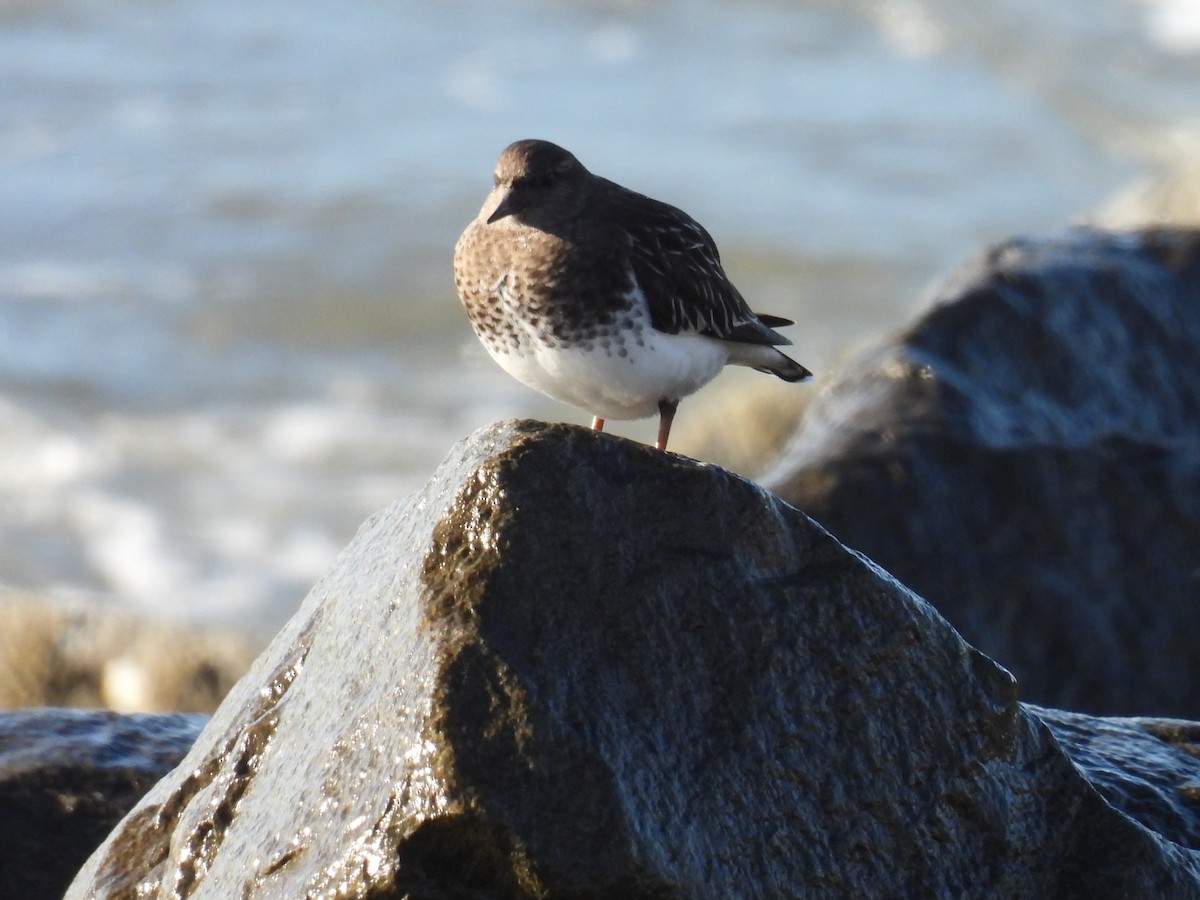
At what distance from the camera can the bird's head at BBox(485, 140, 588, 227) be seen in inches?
182

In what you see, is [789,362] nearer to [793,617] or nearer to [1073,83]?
[793,617]

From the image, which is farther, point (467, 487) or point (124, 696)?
point (124, 696)

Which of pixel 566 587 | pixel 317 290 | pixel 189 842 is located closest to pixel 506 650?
pixel 566 587

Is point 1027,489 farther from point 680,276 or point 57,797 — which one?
point 57,797

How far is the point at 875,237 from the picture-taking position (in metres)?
17.7

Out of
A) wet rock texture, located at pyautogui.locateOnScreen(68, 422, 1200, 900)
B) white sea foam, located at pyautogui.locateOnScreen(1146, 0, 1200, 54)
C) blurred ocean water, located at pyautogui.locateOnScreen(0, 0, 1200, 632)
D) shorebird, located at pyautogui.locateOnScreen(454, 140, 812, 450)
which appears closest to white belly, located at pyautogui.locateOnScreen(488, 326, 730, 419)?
shorebird, located at pyautogui.locateOnScreen(454, 140, 812, 450)

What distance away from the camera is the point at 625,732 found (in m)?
3.03

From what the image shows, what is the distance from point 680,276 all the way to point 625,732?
1930mm

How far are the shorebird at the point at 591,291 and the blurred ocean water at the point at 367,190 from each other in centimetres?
599

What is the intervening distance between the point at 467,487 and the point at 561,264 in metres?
1.34

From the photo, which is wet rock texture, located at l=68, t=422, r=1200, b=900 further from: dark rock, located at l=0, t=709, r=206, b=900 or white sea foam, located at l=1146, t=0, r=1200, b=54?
white sea foam, located at l=1146, t=0, r=1200, b=54

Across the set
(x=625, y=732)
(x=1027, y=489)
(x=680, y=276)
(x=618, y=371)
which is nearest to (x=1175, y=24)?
(x=1027, y=489)

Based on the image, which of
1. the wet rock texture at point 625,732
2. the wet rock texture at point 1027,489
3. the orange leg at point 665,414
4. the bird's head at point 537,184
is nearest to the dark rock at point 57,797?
the wet rock texture at point 625,732

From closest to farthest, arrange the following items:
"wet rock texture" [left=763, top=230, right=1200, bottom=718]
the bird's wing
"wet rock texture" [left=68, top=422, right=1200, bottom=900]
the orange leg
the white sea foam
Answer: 1. "wet rock texture" [left=68, top=422, right=1200, bottom=900]
2. the bird's wing
3. the orange leg
4. "wet rock texture" [left=763, top=230, right=1200, bottom=718]
5. the white sea foam
